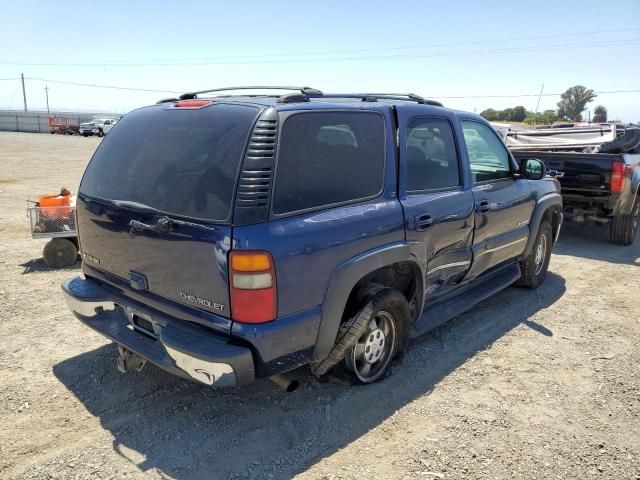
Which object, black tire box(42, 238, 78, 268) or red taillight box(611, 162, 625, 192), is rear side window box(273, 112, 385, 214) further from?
red taillight box(611, 162, 625, 192)

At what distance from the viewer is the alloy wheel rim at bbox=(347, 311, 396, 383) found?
11.0 feet

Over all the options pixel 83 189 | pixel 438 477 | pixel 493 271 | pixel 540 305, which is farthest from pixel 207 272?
pixel 540 305

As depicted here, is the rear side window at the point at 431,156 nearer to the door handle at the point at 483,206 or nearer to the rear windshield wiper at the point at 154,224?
the door handle at the point at 483,206

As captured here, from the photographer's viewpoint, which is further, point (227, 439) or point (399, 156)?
point (399, 156)

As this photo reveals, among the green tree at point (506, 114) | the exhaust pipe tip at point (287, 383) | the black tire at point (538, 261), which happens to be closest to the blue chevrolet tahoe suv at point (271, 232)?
the exhaust pipe tip at point (287, 383)

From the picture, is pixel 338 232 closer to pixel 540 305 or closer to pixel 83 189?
pixel 83 189

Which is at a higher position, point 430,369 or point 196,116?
point 196,116

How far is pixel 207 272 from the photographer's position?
2627mm

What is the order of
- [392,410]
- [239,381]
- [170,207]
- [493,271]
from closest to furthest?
1. [239,381]
2. [170,207]
3. [392,410]
4. [493,271]

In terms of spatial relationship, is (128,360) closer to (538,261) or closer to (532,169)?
(532,169)

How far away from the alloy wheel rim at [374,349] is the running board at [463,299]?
275 millimetres

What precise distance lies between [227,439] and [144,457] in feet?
1.52

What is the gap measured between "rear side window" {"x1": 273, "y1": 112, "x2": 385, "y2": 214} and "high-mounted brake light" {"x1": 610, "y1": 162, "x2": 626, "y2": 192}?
205 inches

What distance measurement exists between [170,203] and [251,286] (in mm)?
698
